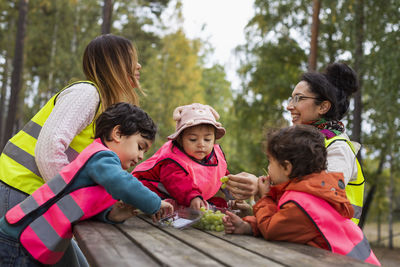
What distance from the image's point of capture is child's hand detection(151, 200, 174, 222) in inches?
89.6

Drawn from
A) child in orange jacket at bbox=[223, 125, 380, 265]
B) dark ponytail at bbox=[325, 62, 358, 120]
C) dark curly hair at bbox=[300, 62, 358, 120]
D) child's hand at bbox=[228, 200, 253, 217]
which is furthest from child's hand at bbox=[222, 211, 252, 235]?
dark ponytail at bbox=[325, 62, 358, 120]

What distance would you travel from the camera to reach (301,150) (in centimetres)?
204

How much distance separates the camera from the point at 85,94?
2498 mm

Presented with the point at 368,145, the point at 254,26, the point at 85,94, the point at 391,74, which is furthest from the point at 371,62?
the point at 85,94

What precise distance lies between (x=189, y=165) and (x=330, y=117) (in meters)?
1.07

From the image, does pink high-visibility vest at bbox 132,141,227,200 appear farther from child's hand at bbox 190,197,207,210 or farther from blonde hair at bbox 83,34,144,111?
blonde hair at bbox 83,34,144,111

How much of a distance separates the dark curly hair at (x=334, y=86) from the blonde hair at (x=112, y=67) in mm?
1266

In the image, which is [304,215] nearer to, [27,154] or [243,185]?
[243,185]

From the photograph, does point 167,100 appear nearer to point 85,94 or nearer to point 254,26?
point 254,26

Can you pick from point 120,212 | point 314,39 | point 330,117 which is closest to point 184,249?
point 120,212

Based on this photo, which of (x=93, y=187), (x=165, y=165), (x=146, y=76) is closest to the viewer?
(x=93, y=187)

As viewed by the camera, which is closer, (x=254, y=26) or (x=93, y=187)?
(x=93, y=187)

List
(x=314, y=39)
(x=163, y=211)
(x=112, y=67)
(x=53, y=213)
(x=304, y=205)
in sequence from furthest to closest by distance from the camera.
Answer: (x=314, y=39), (x=112, y=67), (x=163, y=211), (x=53, y=213), (x=304, y=205)

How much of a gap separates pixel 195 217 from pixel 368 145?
461 inches
